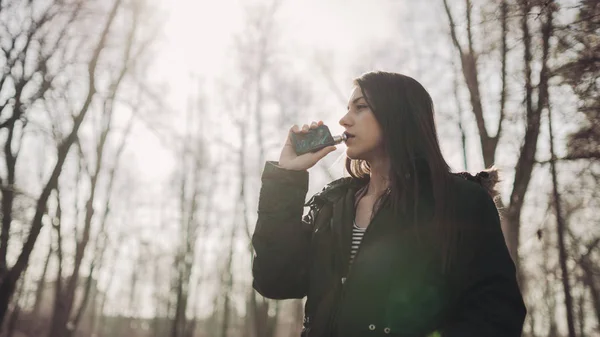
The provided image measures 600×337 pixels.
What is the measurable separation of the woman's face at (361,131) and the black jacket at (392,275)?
291mm

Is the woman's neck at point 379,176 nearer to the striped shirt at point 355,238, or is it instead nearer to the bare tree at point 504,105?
the striped shirt at point 355,238

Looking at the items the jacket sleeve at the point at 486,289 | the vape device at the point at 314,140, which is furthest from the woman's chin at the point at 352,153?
the jacket sleeve at the point at 486,289

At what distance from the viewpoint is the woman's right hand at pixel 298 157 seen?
2.60 metres

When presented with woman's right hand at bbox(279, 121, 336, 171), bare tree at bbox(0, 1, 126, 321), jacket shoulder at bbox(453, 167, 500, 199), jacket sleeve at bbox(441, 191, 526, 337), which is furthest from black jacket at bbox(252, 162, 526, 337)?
bare tree at bbox(0, 1, 126, 321)

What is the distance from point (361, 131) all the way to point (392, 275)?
833mm

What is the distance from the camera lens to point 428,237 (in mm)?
2014

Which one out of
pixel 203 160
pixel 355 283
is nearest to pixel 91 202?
Answer: pixel 203 160

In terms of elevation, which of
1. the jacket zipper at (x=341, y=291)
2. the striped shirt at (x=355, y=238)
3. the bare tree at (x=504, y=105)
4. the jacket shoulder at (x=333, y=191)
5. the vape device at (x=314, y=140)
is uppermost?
the bare tree at (x=504, y=105)

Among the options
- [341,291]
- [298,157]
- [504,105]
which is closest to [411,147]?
[298,157]

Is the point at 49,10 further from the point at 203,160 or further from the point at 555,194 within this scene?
the point at 203,160

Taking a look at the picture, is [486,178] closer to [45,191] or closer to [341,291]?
[341,291]

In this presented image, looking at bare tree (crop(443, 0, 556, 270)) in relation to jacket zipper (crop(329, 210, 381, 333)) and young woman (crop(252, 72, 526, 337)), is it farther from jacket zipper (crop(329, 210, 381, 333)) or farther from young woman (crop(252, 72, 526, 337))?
jacket zipper (crop(329, 210, 381, 333))

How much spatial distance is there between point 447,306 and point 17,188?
9110mm

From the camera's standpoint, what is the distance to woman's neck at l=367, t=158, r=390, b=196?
2518mm
